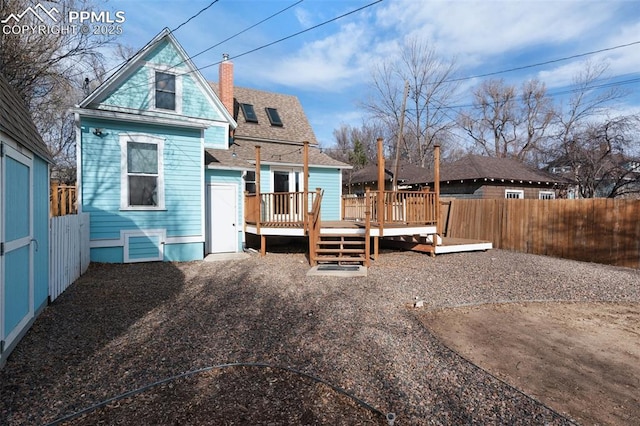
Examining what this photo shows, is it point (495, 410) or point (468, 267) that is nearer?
point (495, 410)

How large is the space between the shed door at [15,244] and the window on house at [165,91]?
5971 millimetres

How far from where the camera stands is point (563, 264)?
9.16 m

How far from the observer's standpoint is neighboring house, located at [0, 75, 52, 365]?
3.42 metres

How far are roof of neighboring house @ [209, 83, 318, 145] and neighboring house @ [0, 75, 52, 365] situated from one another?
8.84m

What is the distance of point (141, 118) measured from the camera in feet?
28.1

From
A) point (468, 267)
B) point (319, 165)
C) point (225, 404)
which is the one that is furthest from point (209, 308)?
point (319, 165)

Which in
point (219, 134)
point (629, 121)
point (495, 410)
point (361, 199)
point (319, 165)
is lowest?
point (495, 410)

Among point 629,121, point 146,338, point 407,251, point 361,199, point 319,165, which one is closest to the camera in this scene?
point 146,338

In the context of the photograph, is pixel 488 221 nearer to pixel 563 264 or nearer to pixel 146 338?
pixel 563 264

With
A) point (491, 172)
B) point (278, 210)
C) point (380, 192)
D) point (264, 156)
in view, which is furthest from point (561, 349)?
point (491, 172)

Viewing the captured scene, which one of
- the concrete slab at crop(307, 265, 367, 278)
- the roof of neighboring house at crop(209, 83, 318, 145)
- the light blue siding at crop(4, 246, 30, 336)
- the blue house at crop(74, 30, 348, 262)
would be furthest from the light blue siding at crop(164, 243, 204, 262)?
the roof of neighboring house at crop(209, 83, 318, 145)

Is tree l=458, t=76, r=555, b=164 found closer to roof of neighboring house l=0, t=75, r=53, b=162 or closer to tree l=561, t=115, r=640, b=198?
tree l=561, t=115, r=640, b=198

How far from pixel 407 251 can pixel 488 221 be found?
3.61 metres

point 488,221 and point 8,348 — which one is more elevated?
point 488,221
